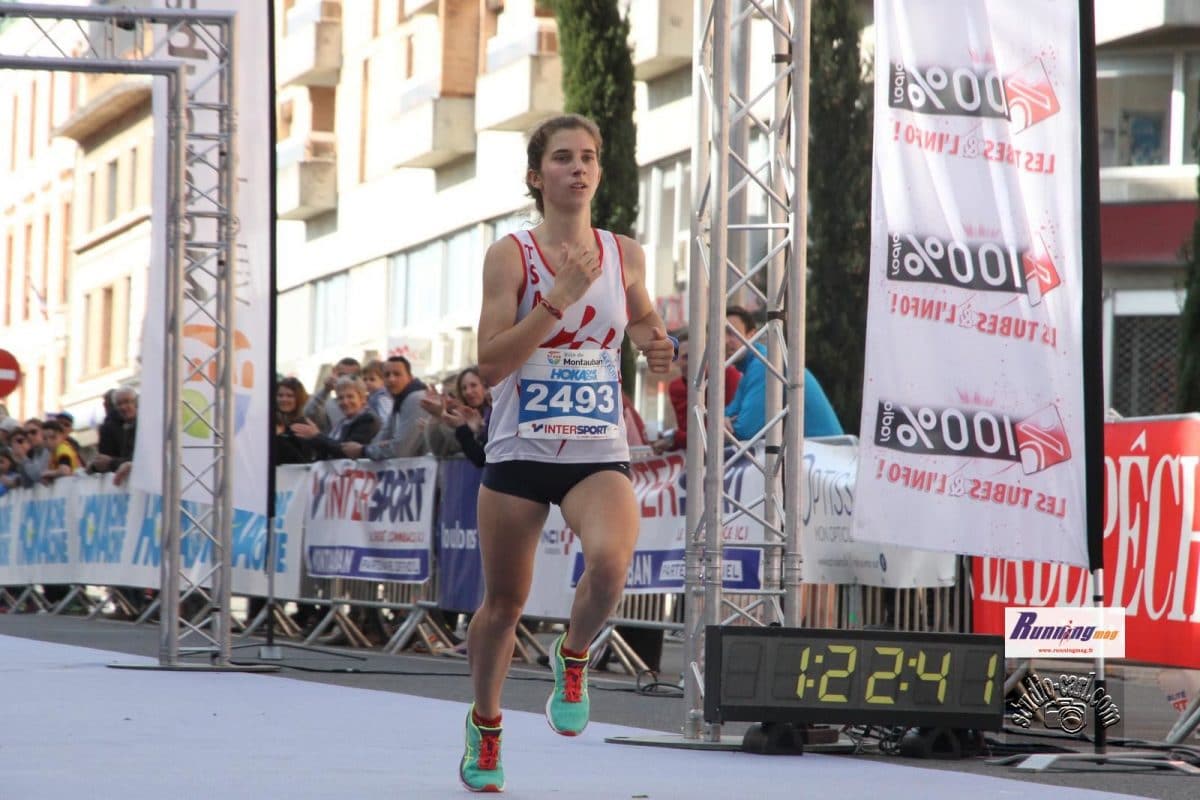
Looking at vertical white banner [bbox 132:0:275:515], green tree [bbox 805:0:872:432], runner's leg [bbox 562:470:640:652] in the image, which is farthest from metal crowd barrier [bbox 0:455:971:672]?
green tree [bbox 805:0:872:432]

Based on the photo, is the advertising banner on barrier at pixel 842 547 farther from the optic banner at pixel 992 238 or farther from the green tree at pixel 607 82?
the green tree at pixel 607 82

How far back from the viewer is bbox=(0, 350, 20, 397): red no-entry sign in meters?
28.8

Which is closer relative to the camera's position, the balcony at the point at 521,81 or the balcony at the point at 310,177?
the balcony at the point at 521,81

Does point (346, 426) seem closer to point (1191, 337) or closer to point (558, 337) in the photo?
point (1191, 337)

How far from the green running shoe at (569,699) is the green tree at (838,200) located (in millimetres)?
19028

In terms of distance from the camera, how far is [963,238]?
988 centimetres

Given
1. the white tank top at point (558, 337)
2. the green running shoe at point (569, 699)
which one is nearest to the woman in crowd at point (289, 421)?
the green running shoe at point (569, 699)

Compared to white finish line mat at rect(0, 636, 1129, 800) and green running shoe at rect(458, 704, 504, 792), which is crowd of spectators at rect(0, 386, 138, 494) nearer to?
white finish line mat at rect(0, 636, 1129, 800)

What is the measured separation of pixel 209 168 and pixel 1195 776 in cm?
837

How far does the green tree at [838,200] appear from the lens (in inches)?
1045

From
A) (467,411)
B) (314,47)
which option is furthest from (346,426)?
(314,47)

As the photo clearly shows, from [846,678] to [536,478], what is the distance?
2335mm

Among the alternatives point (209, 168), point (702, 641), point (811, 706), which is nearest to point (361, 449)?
point (209, 168)

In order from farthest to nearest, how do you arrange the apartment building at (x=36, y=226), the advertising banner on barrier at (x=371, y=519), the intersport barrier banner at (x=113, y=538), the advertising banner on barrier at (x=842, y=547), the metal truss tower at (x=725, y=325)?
the apartment building at (x=36, y=226)
the intersport barrier banner at (x=113, y=538)
the advertising banner on barrier at (x=371, y=519)
the advertising banner on barrier at (x=842, y=547)
the metal truss tower at (x=725, y=325)
